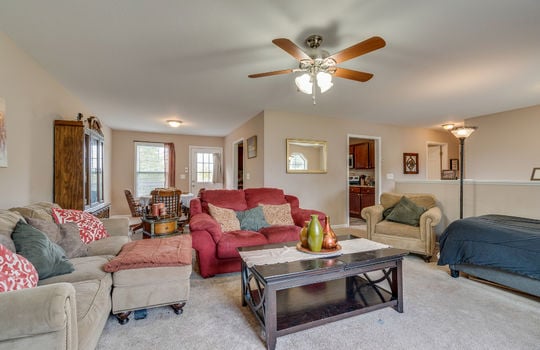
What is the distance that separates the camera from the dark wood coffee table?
1565 millimetres

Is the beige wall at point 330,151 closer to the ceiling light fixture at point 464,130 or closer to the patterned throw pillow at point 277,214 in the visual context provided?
the patterned throw pillow at point 277,214

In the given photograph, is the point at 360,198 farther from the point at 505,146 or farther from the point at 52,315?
the point at 52,315

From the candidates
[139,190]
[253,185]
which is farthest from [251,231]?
[139,190]

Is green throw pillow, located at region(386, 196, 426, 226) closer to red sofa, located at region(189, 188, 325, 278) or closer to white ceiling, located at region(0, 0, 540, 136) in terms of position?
red sofa, located at region(189, 188, 325, 278)

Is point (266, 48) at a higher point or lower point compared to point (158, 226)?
higher

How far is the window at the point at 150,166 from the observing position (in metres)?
6.86

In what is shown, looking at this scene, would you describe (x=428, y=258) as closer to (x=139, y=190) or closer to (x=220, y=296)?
(x=220, y=296)

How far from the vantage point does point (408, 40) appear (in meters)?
2.27

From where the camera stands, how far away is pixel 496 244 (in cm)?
229

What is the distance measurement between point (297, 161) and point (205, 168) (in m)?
3.71

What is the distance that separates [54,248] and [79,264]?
23cm

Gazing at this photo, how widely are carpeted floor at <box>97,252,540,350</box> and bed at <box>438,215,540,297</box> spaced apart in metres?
0.18

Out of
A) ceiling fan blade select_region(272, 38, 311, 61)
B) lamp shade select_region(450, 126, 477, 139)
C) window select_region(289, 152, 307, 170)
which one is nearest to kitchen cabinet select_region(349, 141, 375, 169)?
window select_region(289, 152, 307, 170)

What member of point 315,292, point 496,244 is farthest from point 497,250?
point 315,292
